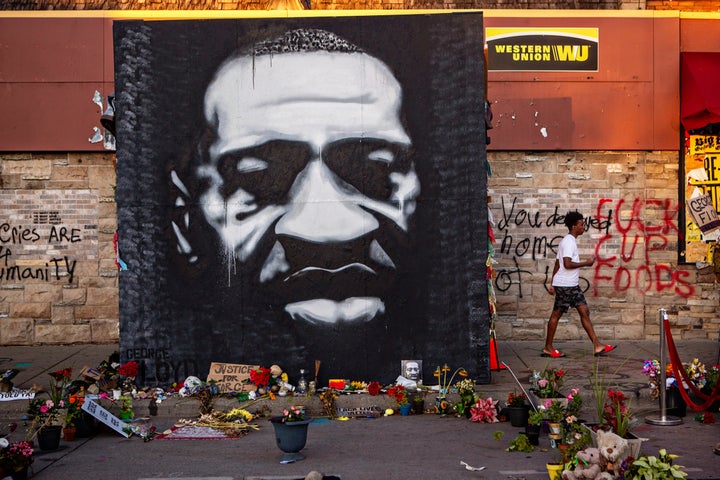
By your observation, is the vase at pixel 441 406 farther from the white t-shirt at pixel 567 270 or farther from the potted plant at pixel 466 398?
the white t-shirt at pixel 567 270

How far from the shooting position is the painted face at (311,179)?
9.60m

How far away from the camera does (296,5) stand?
37.3ft

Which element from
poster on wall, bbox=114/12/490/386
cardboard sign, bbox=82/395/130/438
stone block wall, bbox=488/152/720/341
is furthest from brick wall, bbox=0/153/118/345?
stone block wall, bbox=488/152/720/341

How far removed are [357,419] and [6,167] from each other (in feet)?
24.1

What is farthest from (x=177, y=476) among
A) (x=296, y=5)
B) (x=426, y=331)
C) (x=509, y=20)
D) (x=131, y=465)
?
(x=509, y=20)

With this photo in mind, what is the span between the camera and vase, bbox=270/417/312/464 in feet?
22.7

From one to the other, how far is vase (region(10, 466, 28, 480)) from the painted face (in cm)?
370

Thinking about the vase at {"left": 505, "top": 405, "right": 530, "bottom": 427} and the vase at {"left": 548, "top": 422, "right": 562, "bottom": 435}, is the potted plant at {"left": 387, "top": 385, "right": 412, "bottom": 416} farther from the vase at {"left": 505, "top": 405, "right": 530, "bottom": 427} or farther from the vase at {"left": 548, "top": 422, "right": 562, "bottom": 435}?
the vase at {"left": 548, "top": 422, "right": 562, "bottom": 435}

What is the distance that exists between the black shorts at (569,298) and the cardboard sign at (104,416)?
5916 millimetres

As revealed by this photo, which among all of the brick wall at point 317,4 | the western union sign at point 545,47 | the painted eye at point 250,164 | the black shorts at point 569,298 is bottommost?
the black shorts at point 569,298

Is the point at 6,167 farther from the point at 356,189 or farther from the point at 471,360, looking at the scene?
the point at 471,360

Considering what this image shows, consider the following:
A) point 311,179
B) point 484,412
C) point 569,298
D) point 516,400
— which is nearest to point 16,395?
point 311,179

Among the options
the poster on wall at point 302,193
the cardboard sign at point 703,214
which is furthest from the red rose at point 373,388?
the cardboard sign at point 703,214

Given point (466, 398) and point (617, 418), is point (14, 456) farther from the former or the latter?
point (617, 418)
